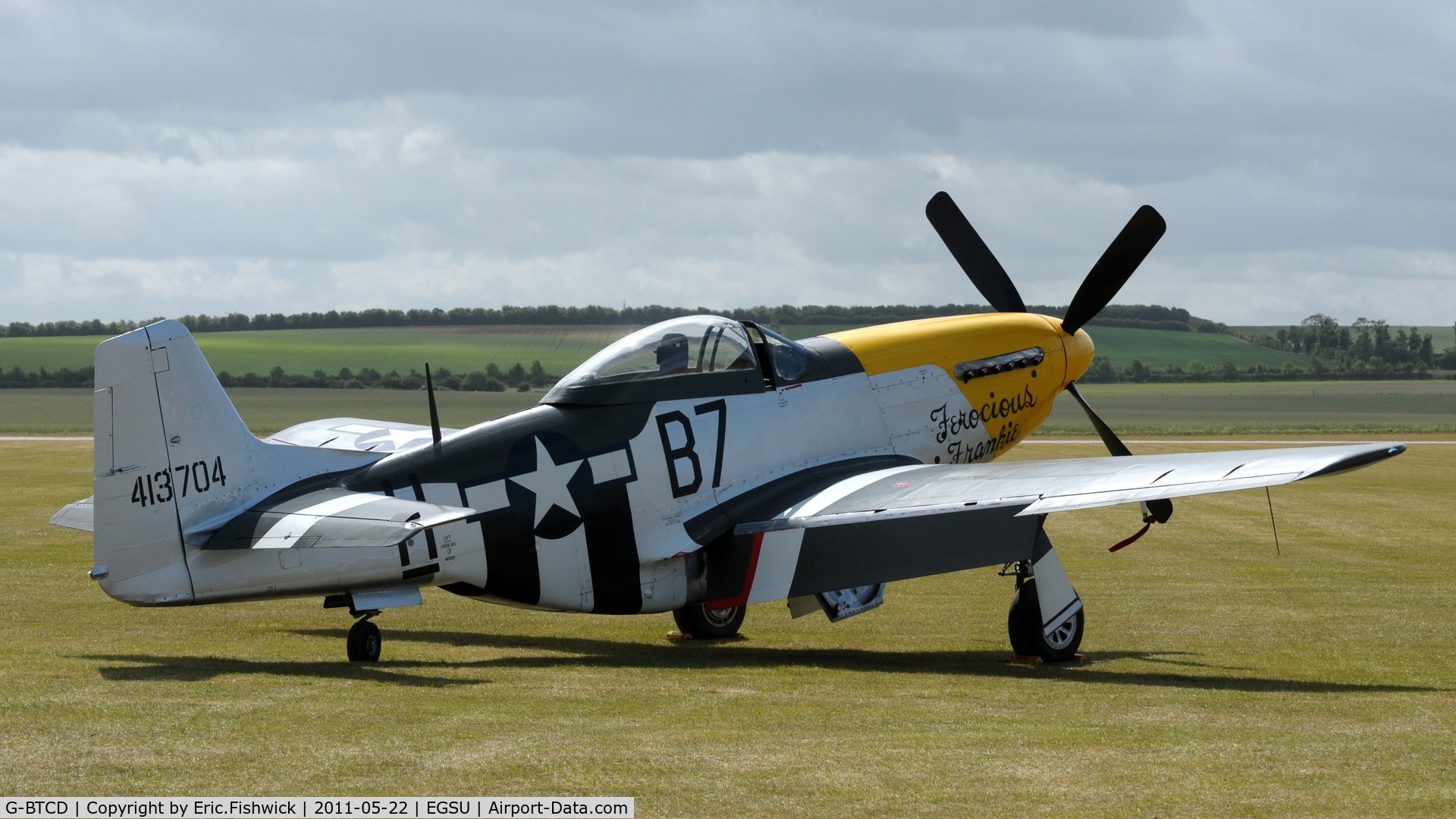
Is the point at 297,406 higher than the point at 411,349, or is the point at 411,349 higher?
the point at 411,349

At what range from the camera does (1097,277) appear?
14.5 m

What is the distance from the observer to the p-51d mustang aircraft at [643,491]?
9086 millimetres

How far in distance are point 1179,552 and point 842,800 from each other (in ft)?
48.9

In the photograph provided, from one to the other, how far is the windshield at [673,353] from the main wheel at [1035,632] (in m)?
2.73

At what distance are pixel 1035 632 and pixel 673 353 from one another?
3.42 metres

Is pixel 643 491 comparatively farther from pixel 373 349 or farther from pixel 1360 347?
pixel 1360 347

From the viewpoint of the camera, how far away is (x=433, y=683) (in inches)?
348

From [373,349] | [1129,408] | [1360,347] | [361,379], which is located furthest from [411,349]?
[1360,347]

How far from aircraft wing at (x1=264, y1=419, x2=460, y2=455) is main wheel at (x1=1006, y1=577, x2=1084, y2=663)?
5208 mm

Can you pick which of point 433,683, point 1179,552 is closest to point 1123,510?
point 1179,552

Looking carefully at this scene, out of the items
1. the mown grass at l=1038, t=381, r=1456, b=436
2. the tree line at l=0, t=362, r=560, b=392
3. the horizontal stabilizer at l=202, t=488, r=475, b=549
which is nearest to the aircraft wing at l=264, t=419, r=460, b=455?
the horizontal stabilizer at l=202, t=488, r=475, b=549

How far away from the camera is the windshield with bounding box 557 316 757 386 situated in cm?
1074

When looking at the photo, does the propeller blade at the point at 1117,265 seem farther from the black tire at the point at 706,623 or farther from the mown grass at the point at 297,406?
the mown grass at the point at 297,406

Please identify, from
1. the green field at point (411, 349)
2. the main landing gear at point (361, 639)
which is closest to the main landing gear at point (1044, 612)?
the main landing gear at point (361, 639)
